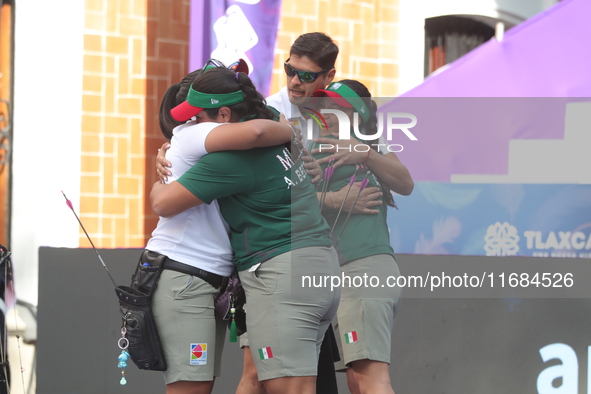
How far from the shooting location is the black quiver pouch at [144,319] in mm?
3412

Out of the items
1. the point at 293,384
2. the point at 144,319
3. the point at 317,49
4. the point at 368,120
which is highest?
the point at 317,49

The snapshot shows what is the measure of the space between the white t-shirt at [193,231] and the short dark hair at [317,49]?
0.95 meters

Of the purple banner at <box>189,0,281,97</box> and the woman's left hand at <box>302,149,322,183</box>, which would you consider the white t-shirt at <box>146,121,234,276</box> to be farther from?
the purple banner at <box>189,0,281,97</box>

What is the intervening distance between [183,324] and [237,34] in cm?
330

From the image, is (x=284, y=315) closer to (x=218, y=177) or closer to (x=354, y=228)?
(x=218, y=177)

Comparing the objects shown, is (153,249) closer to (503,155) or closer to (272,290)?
(272,290)

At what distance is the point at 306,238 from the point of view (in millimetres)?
3447

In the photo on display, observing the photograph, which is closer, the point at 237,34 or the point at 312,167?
the point at 312,167

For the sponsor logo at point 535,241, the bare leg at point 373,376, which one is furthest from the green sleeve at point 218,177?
the sponsor logo at point 535,241

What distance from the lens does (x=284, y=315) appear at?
3.38 meters

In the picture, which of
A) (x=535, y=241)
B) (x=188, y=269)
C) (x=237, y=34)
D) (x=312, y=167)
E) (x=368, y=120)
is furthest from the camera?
(x=237, y=34)

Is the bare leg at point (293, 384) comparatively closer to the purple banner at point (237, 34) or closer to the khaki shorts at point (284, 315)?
the khaki shorts at point (284, 315)

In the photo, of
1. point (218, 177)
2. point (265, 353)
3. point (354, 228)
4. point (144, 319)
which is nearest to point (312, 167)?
point (354, 228)

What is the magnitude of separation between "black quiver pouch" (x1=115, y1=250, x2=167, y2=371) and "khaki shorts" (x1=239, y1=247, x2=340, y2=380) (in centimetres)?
35
